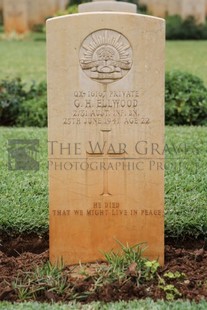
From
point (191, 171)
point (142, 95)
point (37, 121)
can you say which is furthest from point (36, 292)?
point (37, 121)

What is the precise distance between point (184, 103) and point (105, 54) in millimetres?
5083

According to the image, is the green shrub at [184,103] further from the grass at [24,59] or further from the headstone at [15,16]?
the headstone at [15,16]

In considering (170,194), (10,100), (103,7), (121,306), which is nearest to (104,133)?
(103,7)

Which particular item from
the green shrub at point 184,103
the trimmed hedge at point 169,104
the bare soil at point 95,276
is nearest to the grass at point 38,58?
the trimmed hedge at point 169,104

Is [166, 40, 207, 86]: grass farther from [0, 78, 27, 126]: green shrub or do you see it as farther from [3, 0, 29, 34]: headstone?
[3, 0, 29, 34]: headstone

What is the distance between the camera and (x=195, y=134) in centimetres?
758

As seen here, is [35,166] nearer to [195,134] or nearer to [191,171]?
[191,171]

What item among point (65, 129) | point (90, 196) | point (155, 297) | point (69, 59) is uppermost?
point (69, 59)

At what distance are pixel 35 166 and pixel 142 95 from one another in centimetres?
235

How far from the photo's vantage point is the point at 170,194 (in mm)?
5301

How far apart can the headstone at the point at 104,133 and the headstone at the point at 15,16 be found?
21.7 metres

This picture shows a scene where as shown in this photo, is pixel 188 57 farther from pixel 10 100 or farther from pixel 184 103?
pixel 10 100

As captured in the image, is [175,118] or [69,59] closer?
[69,59]

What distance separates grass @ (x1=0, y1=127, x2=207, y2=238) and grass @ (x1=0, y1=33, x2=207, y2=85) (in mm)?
6838
